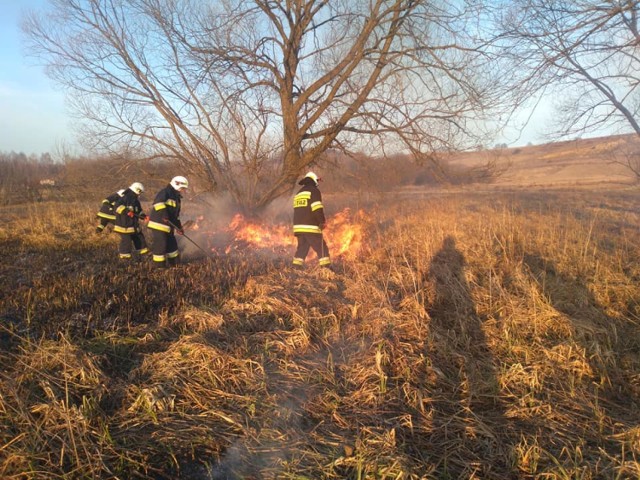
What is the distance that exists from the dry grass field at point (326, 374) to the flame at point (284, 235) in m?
2.28

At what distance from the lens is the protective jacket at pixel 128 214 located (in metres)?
7.32

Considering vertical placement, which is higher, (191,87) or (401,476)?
(191,87)

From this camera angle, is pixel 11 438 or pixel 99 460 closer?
pixel 99 460

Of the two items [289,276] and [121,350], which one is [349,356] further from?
[289,276]

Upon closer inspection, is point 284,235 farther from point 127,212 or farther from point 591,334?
point 591,334

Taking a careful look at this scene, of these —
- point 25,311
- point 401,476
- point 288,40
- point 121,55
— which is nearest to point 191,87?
point 121,55

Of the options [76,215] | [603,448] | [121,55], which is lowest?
→ [603,448]

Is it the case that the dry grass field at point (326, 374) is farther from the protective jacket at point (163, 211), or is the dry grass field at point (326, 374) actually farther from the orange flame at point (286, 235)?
the orange flame at point (286, 235)

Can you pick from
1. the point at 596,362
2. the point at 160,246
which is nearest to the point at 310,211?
the point at 160,246

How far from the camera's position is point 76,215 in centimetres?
1147

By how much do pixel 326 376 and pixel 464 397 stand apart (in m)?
1.09

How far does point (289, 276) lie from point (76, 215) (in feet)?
29.0

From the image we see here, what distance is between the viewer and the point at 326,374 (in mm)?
3107

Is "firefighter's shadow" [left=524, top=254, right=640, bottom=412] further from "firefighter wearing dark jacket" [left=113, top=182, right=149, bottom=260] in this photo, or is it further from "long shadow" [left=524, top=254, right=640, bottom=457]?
"firefighter wearing dark jacket" [left=113, top=182, right=149, bottom=260]
